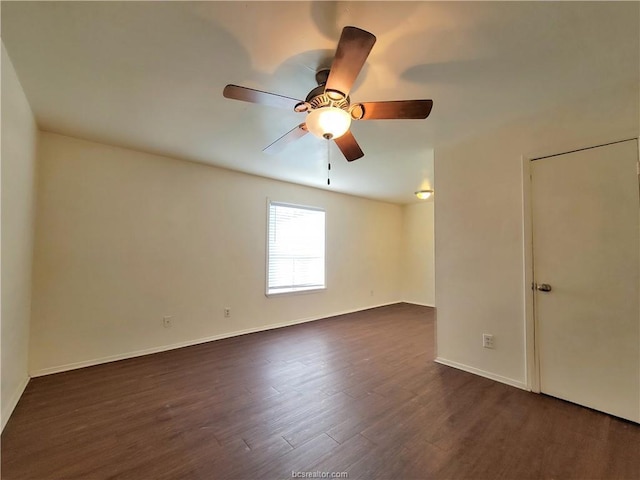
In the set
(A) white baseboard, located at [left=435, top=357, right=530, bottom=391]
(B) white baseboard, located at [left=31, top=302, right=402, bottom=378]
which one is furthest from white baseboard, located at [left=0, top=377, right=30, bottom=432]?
(A) white baseboard, located at [left=435, top=357, right=530, bottom=391]

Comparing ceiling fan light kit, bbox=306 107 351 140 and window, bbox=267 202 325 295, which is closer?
ceiling fan light kit, bbox=306 107 351 140

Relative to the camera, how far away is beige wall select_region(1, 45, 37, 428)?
1.76 m

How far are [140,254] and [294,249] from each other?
7.25ft

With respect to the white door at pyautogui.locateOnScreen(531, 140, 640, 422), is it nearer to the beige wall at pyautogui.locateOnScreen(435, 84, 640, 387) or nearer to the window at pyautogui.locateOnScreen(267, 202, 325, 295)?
the beige wall at pyautogui.locateOnScreen(435, 84, 640, 387)

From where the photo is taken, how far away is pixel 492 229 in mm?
2615

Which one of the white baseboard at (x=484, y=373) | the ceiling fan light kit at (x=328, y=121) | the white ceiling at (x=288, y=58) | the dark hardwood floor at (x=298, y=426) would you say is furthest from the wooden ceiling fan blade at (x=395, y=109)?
the white baseboard at (x=484, y=373)

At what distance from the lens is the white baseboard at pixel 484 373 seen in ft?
7.96

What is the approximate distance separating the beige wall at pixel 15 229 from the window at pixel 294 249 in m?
2.58

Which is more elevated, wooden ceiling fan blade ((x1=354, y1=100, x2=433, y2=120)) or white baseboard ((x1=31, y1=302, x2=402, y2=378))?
wooden ceiling fan blade ((x1=354, y1=100, x2=433, y2=120))

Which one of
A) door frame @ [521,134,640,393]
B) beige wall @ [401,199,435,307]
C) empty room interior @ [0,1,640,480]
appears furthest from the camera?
beige wall @ [401,199,435,307]

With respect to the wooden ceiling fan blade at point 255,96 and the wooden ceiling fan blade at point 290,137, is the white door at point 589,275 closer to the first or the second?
the wooden ceiling fan blade at point 290,137

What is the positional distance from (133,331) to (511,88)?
4.26m

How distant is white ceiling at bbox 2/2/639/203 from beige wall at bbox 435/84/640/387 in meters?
0.18

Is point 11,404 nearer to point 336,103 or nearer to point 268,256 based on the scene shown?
point 268,256
